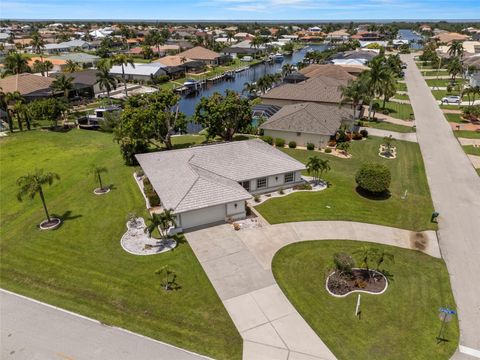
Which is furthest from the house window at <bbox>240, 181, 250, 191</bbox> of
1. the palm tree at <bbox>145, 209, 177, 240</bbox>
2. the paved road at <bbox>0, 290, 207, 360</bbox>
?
the paved road at <bbox>0, 290, 207, 360</bbox>

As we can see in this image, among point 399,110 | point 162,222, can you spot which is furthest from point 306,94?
point 162,222

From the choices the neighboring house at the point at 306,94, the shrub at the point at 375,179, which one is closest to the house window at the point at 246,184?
the shrub at the point at 375,179

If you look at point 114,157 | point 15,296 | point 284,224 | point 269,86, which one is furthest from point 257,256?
point 269,86

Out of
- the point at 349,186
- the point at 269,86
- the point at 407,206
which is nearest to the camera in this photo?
the point at 407,206

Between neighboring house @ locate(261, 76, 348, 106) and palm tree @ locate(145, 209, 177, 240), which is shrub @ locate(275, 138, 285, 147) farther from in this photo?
palm tree @ locate(145, 209, 177, 240)

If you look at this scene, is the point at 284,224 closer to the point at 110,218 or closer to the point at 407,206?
the point at 407,206

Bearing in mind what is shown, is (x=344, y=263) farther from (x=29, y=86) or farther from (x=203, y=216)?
(x=29, y=86)

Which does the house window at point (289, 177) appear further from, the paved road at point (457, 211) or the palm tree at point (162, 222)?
the paved road at point (457, 211)
